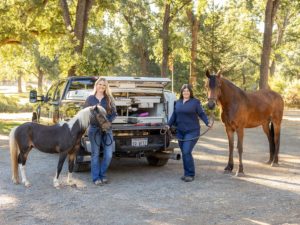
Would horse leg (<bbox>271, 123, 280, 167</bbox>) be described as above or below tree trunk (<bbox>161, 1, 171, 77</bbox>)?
below

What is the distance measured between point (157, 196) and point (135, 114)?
2.57 m

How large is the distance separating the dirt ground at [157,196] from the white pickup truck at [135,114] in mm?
482

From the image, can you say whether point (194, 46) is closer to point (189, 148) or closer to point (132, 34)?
point (132, 34)

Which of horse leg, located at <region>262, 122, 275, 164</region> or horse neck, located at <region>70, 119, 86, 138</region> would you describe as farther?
horse leg, located at <region>262, 122, 275, 164</region>

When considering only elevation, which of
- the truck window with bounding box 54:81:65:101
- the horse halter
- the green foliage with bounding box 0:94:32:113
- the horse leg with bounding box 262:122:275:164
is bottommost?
the green foliage with bounding box 0:94:32:113

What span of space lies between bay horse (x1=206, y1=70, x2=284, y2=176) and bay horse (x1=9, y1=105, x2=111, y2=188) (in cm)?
229

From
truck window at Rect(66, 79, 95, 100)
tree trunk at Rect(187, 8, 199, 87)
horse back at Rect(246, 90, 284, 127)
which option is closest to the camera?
truck window at Rect(66, 79, 95, 100)

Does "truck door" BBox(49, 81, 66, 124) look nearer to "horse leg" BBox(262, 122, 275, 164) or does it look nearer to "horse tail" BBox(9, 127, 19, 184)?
"horse tail" BBox(9, 127, 19, 184)

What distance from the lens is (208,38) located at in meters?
24.3

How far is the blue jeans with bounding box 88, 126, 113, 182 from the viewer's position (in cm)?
737

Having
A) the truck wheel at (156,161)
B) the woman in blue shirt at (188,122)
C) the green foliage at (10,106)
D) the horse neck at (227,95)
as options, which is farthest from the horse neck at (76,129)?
the green foliage at (10,106)

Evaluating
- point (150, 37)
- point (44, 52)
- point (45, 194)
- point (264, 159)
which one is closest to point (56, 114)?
point (45, 194)

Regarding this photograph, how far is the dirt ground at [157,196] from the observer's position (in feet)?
17.7

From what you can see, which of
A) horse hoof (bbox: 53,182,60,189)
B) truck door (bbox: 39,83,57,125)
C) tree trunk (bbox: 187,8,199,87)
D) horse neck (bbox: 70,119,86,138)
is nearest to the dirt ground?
horse hoof (bbox: 53,182,60,189)
